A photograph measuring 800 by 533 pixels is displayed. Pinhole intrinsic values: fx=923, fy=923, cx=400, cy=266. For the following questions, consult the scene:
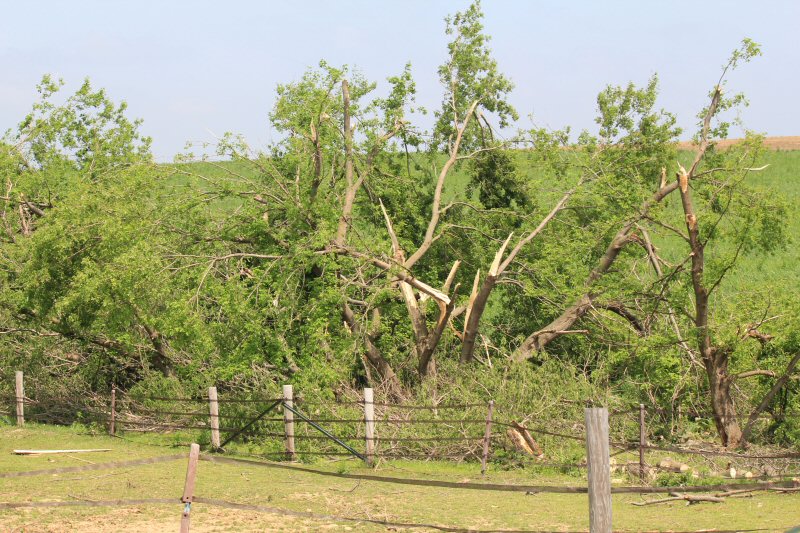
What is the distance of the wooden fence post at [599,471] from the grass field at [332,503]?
11.2 ft

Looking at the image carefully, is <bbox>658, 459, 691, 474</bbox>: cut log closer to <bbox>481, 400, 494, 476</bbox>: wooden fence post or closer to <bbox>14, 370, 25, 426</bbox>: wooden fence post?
<bbox>481, 400, 494, 476</bbox>: wooden fence post

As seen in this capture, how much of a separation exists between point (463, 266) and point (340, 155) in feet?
11.1

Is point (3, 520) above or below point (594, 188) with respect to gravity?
below

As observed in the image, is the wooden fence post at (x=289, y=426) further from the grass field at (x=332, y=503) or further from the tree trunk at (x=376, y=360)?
the tree trunk at (x=376, y=360)

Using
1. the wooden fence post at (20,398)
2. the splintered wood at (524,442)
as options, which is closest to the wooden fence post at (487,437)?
the splintered wood at (524,442)

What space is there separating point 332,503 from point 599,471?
539cm

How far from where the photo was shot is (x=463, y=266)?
1886 cm

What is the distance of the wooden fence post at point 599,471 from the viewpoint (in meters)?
5.93

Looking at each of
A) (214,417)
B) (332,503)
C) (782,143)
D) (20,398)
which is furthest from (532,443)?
(782,143)

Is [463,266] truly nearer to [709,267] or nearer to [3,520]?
[709,267]

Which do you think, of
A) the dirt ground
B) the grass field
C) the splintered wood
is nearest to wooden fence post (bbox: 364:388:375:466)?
the grass field

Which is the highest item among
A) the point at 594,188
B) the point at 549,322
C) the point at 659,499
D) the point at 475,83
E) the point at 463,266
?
the point at 475,83

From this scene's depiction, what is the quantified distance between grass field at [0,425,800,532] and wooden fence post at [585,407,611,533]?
3412 mm

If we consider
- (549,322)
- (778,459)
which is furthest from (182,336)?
(778,459)
